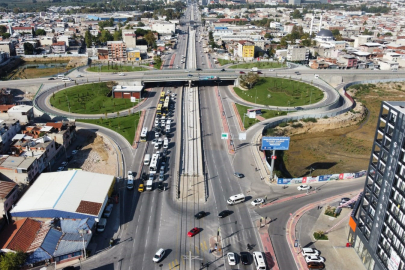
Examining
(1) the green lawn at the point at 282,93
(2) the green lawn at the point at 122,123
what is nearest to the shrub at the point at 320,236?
(2) the green lawn at the point at 122,123

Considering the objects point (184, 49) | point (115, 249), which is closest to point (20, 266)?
point (115, 249)

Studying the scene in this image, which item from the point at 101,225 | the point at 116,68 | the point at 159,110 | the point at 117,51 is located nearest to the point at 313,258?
the point at 101,225

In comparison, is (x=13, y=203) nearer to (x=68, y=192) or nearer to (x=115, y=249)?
(x=68, y=192)

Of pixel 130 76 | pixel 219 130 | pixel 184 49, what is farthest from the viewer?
pixel 184 49

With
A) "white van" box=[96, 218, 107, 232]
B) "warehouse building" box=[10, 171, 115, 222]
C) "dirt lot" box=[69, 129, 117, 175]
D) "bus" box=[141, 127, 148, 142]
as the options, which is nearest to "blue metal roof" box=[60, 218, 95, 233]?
"warehouse building" box=[10, 171, 115, 222]

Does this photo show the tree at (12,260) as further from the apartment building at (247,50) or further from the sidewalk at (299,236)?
the apartment building at (247,50)
